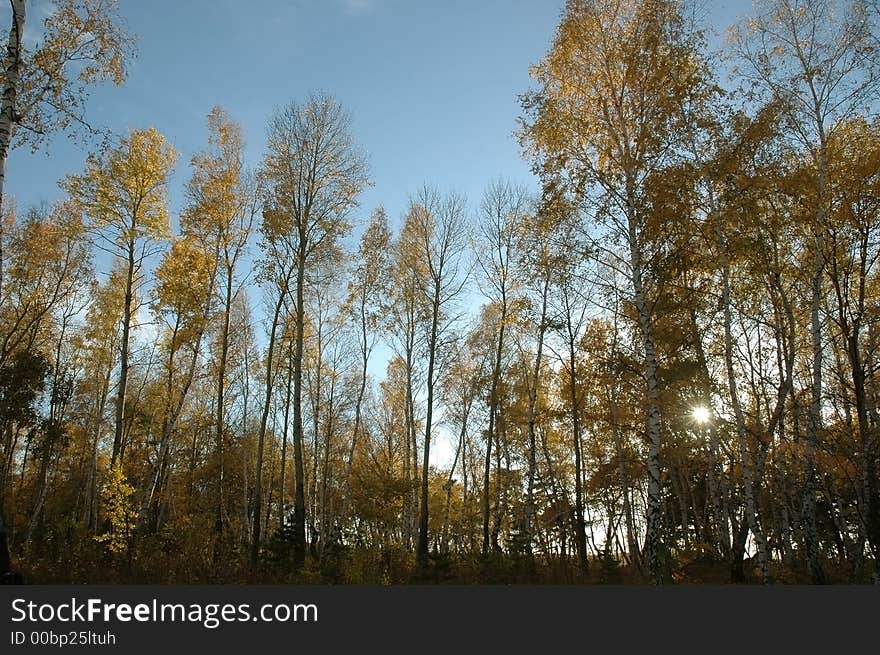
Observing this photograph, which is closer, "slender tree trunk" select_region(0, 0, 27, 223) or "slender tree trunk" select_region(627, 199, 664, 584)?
"slender tree trunk" select_region(0, 0, 27, 223)

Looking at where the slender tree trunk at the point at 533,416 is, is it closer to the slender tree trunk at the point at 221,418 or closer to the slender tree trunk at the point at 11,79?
the slender tree trunk at the point at 221,418

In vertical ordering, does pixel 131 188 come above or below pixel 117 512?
above

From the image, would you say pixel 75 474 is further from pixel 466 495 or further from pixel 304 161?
pixel 304 161

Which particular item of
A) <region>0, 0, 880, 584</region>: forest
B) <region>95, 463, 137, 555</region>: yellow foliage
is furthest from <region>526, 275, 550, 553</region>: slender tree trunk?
<region>95, 463, 137, 555</region>: yellow foliage

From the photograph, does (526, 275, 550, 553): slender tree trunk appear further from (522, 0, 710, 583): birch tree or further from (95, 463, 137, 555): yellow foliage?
(95, 463, 137, 555): yellow foliage

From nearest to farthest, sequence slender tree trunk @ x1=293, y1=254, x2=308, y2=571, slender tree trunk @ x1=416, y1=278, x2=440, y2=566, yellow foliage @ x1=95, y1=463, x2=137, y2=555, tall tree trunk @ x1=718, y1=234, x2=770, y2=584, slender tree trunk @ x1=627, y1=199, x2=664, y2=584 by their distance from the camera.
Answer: slender tree trunk @ x1=627, y1=199, x2=664, y2=584 → tall tree trunk @ x1=718, y1=234, x2=770, y2=584 → yellow foliage @ x1=95, y1=463, x2=137, y2=555 → slender tree trunk @ x1=293, y1=254, x2=308, y2=571 → slender tree trunk @ x1=416, y1=278, x2=440, y2=566

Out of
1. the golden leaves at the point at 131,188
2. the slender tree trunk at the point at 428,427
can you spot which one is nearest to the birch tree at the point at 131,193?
the golden leaves at the point at 131,188

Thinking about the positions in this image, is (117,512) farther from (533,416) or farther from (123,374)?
(533,416)

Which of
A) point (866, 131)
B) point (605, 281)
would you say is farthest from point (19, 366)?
point (866, 131)

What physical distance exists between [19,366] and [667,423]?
20.7 meters

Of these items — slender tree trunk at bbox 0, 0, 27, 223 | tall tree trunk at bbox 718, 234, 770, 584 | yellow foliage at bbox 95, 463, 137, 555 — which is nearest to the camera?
slender tree trunk at bbox 0, 0, 27, 223

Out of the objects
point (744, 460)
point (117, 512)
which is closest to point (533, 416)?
point (744, 460)

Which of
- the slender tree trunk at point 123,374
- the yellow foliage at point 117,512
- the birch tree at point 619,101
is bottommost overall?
the yellow foliage at point 117,512

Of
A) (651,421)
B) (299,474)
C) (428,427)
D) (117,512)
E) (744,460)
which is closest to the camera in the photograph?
(651,421)
